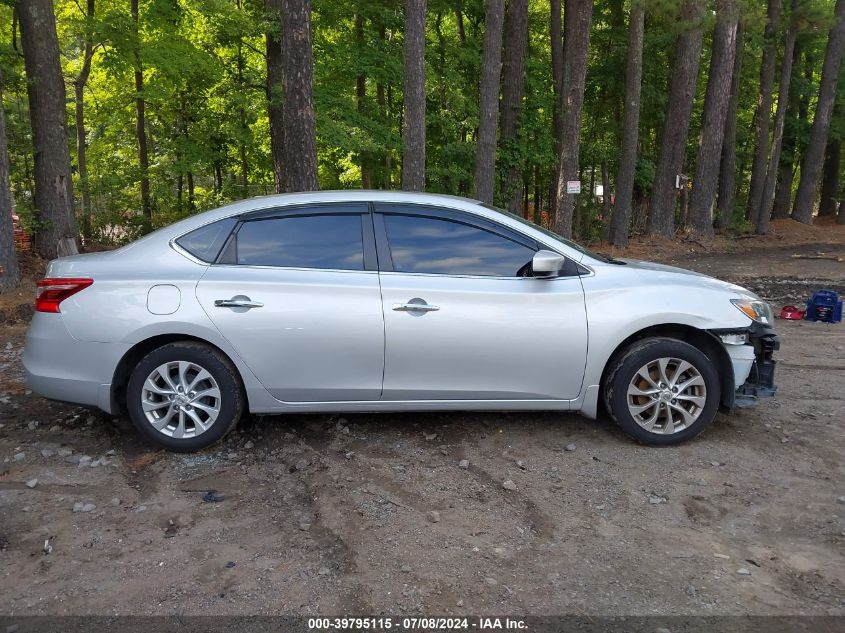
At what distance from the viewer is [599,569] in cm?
306

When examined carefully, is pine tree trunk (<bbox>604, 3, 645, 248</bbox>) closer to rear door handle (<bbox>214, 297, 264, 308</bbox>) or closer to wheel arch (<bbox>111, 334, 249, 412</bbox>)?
rear door handle (<bbox>214, 297, 264, 308</bbox>)

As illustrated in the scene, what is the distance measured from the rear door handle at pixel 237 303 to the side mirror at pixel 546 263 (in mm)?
1882

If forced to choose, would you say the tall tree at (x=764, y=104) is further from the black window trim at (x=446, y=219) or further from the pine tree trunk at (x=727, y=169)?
the black window trim at (x=446, y=219)

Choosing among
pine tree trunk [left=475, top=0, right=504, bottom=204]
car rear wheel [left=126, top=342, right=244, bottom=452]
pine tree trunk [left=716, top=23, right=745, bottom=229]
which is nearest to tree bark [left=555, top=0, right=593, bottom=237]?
pine tree trunk [left=475, top=0, right=504, bottom=204]

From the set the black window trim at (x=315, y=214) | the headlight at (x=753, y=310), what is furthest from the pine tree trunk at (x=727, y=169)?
the black window trim at (x=315, y=214)

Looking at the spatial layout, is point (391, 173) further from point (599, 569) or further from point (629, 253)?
point (599, 569)

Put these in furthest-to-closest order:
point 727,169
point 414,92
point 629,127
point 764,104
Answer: point 727,169
point 764,104
point 629,127
point 414,92

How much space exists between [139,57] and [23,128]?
10.1 feet

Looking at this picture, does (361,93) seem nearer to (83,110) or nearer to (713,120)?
(83,110)

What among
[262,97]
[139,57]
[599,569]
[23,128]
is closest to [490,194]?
[262,97]

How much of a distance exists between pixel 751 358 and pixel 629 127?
556 inches

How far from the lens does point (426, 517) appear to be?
3.54 metres

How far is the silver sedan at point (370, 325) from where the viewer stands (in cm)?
423

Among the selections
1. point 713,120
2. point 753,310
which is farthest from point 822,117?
point 753,310
